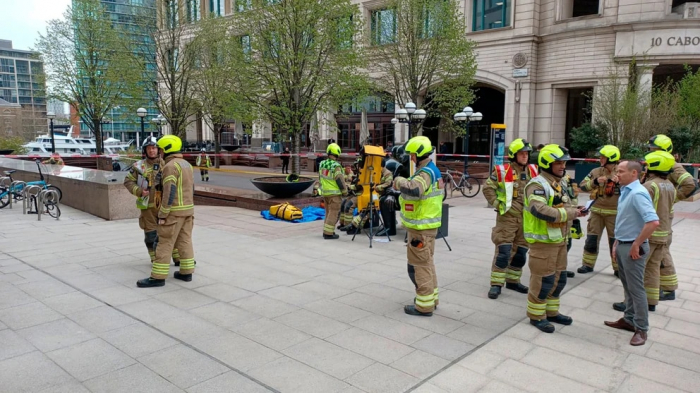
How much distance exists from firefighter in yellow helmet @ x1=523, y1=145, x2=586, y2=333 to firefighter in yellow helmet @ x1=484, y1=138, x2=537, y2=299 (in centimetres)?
109

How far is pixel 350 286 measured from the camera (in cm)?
671

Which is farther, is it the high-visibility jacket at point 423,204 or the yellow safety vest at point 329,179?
the yellow safety vest at point 329,179

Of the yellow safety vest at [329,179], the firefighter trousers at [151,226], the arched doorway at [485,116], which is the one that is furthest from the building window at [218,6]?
the firefighter trousers at [151,226]

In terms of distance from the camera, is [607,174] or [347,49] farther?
[347,49]

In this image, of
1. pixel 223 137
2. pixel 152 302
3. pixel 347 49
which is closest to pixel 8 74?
pixel 223 137

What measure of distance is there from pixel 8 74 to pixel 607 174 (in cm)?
15976

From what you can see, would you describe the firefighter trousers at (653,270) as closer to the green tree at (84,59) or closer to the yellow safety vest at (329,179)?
the yellow safety vest at (329,179)

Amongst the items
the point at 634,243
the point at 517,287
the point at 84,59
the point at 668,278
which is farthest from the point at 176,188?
the point at 84,59

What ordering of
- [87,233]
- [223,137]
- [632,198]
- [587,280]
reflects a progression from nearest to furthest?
[632,198] → [587,280] → [87,233] → [223,137]

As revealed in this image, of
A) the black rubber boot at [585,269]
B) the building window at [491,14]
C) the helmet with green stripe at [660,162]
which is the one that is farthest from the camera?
the building window at [491,14]

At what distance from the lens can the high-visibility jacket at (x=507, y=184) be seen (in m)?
6.30

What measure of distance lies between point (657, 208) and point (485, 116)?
3069 centimetres

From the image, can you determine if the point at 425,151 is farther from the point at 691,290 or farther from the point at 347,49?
the point at 347,49

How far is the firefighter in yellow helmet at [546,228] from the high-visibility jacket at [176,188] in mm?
4133
